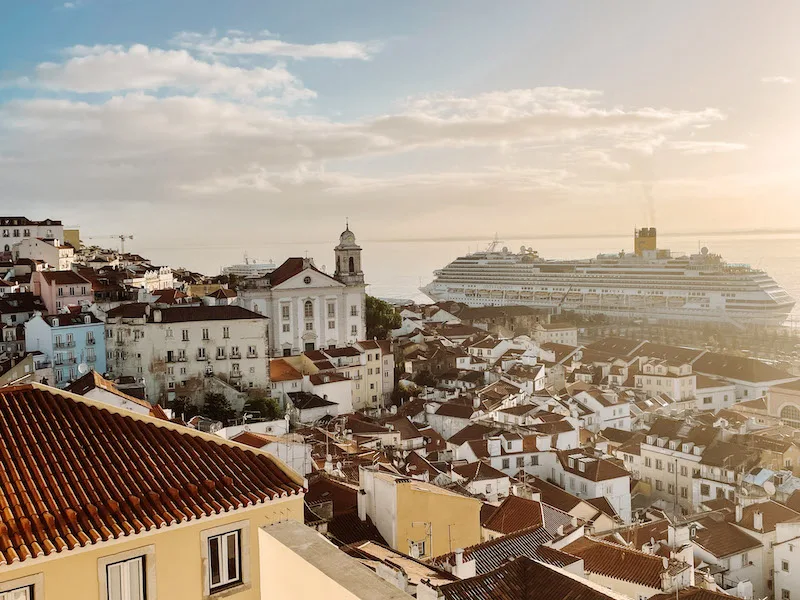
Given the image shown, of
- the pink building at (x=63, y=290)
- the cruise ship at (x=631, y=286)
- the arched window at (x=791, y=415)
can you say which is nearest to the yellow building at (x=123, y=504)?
the pink building at (x=63, y=290)

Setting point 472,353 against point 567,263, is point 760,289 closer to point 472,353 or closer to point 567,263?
point 567,263

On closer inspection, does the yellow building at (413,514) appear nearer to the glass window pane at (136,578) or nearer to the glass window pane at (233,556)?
the glass window pane at (233,556)

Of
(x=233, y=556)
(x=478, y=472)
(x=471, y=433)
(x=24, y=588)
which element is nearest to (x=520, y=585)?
(x=233, y=556)

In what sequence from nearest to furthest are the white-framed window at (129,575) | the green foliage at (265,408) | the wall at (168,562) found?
the wall at (168,562) → the white-framed window at (129,575) → the green foliage at (265,408)

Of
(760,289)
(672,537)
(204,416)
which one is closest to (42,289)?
(204,416)

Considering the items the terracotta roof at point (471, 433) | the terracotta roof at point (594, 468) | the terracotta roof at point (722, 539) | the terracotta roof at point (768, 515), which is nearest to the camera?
the terracotta roof at point (722, 539)

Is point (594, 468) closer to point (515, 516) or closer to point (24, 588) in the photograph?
point (515, 516)
